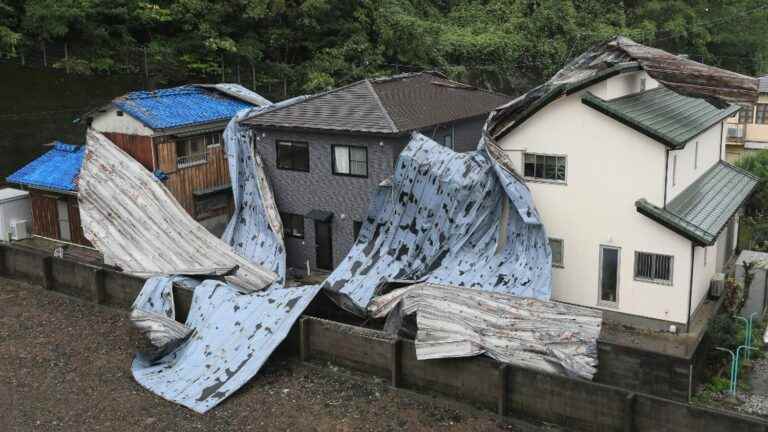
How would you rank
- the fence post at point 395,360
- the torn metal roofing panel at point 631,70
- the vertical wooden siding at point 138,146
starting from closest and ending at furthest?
1. the fence post at point 395,360
2. the torn metal roofing panel at point 631,70
3. the vertical wooden siding at point 138,146

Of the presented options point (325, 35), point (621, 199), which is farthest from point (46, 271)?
point (325, 35)

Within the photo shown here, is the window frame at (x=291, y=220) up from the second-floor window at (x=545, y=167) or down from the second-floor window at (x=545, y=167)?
down

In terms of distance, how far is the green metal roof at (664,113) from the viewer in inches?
649

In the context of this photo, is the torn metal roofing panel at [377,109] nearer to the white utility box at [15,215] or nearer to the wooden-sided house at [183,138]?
the wooden-sided house at [183,138]

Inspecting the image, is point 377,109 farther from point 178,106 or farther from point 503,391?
point 503,391

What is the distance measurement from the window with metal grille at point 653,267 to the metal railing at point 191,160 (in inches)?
512

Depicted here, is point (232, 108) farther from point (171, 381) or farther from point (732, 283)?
point (732, 283)

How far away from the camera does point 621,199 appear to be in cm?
1709

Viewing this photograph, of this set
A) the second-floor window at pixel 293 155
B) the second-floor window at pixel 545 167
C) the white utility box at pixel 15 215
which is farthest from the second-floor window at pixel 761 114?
the white utility box at pixel 15 215

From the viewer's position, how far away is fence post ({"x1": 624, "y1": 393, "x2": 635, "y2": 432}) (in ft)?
38.7

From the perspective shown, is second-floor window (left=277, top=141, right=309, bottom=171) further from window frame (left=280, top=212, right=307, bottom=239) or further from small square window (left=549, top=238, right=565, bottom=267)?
small square window (left=549, top=238, right=565, bottom=267)

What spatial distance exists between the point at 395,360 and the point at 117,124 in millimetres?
12305

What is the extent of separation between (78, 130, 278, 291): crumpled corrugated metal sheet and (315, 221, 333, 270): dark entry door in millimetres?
2043

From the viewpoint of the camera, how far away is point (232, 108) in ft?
79.4
